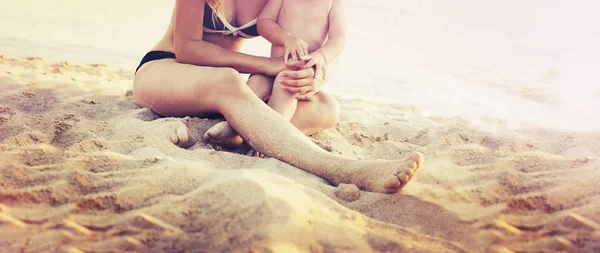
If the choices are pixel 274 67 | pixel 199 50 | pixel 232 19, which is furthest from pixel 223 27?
pixel 274 67

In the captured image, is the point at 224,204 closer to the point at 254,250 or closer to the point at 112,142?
the point at 254,250

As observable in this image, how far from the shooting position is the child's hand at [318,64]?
230cm

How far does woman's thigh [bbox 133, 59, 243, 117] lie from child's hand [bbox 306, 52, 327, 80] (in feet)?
1.22

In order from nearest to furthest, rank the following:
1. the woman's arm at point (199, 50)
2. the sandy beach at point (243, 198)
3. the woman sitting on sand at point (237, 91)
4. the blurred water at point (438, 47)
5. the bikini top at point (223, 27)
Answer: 1. the sandy beach at point (243, 198)
2. the woman sitting on sand at point (237, 91)
3. the woman's arm at point (199, 50)
4. the bikini top at point (223, 27)
5. the blurred water at point (438, 47)

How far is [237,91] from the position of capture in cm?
213

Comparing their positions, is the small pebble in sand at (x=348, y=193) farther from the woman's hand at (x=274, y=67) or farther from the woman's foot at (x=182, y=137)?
the woman's hand at (x=274, y=67)

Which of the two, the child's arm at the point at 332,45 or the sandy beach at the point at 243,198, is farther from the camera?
the child's arm at the point at 332,45

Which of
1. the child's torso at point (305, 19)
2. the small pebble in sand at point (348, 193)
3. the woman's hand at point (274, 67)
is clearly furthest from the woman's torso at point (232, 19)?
the small pebble in sand at point (348, 193)

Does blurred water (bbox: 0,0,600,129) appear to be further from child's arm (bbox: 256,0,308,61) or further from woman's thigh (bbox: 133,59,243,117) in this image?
woman's thigh (bbox: 133,59,243,117)

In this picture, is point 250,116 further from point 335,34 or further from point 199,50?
point 335,34

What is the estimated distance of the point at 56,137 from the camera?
207cm

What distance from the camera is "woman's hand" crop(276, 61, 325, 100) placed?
90.1 inches

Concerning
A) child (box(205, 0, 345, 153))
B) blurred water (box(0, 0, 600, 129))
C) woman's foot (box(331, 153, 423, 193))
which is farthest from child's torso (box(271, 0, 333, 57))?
blurred water (box(0, 0, 600, 129))

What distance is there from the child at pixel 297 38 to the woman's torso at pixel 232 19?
6 centimetres
